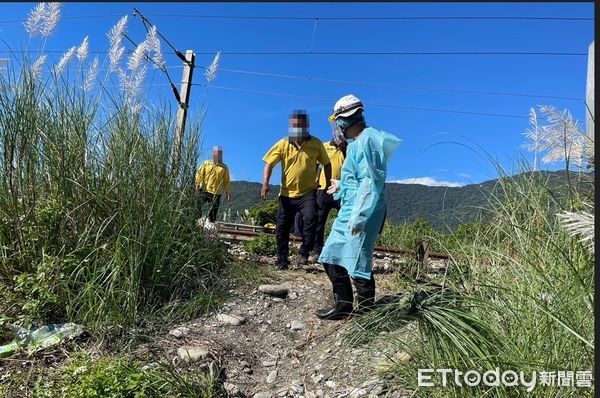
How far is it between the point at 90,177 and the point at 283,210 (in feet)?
6.83

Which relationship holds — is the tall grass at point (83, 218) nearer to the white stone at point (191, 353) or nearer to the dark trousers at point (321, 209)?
the white stone at point (191, 353)

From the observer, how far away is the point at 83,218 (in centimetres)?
359

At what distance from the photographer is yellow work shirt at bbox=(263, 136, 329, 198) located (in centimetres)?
516

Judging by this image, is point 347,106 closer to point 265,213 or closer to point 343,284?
point 343,284

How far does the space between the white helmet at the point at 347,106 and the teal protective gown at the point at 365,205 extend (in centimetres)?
17

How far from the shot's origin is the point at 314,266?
5344mm

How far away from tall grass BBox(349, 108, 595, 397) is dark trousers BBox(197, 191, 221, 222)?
2.44m

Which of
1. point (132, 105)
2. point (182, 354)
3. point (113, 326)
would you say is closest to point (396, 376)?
point (182, 354)

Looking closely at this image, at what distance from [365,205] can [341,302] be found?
2.34 feet

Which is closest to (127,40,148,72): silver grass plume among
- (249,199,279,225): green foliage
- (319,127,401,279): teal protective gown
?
(319,127,401,279): teal protective gown

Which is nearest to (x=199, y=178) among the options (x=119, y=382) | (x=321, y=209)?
(x=321, y=209)

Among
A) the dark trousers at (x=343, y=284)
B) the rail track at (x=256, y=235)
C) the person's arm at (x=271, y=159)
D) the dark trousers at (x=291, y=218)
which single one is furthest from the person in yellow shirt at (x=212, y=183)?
the dark trousers at (x=343, y=284)

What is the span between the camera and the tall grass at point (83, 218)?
325cm

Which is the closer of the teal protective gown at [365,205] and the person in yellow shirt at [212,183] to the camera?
the teal protective gown at [365,205]
